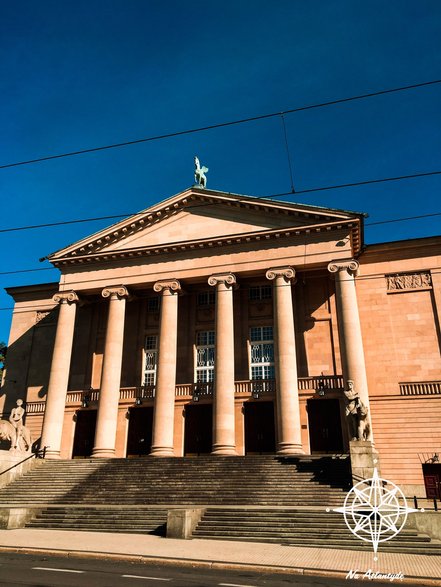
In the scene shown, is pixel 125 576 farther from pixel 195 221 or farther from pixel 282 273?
pixel 195 221

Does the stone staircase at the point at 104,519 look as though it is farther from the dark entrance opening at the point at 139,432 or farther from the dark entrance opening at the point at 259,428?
the dark entrance opening at the point at 139,432

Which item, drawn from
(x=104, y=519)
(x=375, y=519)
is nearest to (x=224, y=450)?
(x=104, y=519)

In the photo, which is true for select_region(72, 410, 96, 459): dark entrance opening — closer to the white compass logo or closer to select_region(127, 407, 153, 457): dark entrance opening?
select_region(127, 407, 153, 457): dark entrance opening

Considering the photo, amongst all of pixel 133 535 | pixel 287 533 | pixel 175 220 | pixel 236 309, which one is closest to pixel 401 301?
pixel 236 309

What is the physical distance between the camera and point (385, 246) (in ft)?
103

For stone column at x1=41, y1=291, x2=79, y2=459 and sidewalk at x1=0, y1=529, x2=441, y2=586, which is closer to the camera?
sidewalk at x1=0, y1=529, x2=441, y2=586

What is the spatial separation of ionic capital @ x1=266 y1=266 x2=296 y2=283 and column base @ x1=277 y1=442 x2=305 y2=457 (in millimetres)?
9403

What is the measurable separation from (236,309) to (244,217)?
20.4 ft

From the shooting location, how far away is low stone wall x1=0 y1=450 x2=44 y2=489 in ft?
81.6

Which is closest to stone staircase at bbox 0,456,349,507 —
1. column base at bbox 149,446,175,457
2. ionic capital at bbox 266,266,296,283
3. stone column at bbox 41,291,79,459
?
column base at bbox 149,446,175,457

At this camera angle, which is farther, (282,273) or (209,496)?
(282,273)

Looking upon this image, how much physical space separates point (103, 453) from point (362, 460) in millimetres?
15115

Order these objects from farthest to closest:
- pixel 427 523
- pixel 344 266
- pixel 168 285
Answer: pixel 168 285
pixel 344 266
pixel 427 523

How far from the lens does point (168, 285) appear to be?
102 ft
